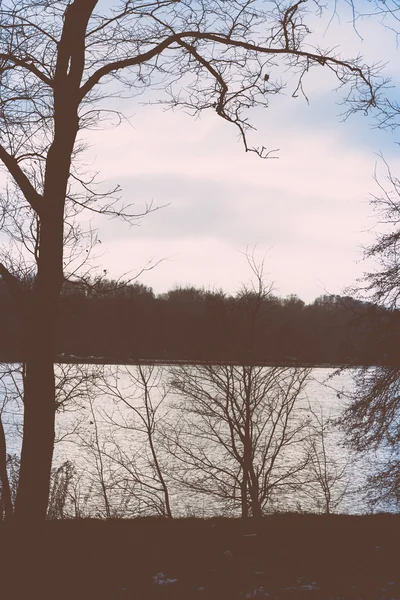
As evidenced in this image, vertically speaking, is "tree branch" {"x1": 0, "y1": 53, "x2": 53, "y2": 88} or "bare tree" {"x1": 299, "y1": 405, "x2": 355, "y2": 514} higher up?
"tree branch" {"x1": 0, "y1": 53, "x2": 53, "y2": 88}

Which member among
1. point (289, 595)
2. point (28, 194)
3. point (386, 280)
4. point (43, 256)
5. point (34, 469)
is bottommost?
point (289, 595)

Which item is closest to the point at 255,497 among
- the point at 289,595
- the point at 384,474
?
the point at 384,474

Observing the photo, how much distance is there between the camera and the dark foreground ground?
5344mm

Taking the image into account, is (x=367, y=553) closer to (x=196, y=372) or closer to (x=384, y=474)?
(x=384, y=474)

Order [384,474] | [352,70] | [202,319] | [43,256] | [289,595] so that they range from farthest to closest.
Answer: [202,319] < [384,474] < [352,70] < [43,256] < [289,595]

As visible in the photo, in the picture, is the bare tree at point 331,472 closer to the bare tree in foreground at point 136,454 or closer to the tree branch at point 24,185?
the bare tree in foreground at point 136,454

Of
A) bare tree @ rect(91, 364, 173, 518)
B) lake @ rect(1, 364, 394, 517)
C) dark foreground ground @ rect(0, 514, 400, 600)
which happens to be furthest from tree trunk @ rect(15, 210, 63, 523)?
lake @ rect(1, 364, 394, 517)

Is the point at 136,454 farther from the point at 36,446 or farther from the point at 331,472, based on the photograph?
the point at 36,446

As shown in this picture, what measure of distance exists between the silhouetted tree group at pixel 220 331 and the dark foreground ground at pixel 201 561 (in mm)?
4321

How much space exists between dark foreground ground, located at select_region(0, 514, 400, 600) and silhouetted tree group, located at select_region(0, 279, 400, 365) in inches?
170

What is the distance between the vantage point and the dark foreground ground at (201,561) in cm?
534

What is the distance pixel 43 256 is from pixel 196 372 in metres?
11.1

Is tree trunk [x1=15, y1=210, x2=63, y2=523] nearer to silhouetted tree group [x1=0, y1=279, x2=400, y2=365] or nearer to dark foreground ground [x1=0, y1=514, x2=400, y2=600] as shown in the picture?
dark foreground ground [x1=0, y1=514, x2=400, y2=600]

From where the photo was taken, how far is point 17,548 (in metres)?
6.18
